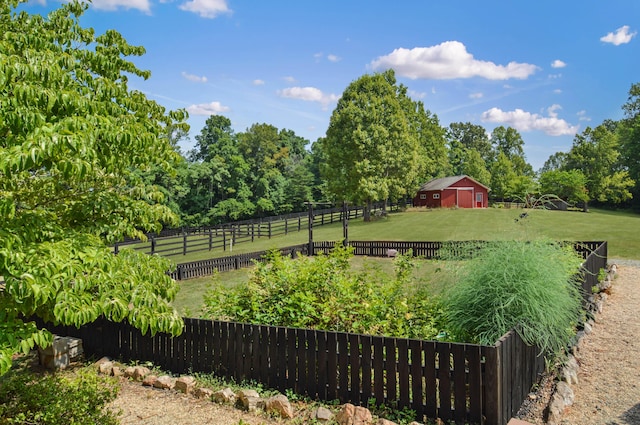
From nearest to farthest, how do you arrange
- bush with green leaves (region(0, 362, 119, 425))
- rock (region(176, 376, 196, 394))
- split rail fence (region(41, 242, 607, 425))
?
bush with green leaves (region(0, 362, 119, 425)) → split rail fence (region(41, 242, 607, 425)) → rock (region(176, 376, 196, 394))

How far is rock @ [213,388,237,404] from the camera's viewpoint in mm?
4848

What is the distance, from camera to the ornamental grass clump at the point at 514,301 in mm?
4801

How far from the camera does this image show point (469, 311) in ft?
17.0

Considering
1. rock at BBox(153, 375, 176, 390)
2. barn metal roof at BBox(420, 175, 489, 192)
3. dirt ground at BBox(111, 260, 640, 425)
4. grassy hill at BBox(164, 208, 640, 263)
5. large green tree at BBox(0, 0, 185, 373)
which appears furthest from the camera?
barn metal roof at BBox(420, 175, 489, 192)

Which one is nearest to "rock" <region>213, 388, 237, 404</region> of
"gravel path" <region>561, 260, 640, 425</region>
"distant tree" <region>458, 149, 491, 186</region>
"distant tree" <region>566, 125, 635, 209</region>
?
"gravel path" <region>561, 260, 640, 425</region>

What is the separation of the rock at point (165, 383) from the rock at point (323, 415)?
2050 millimetres

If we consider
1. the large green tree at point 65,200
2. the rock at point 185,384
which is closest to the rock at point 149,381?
the rock at point 185,384

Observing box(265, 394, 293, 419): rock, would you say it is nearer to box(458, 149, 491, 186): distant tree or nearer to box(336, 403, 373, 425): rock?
box(336, 403, 373, 425): rock

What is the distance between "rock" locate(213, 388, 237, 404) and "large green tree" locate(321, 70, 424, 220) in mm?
29041

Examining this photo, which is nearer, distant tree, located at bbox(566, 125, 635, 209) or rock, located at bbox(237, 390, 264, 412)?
rock, located at bbox(237, 390, 264, 412)

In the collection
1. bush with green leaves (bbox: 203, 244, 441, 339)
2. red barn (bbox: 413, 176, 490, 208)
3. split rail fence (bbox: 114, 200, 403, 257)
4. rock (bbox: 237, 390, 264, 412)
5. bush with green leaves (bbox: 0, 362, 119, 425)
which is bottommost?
split rail fence (bbox: 114, 200, 403, 257)

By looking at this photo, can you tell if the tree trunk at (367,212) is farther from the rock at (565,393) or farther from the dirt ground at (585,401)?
the rock at (565,393)

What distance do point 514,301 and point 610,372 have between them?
2002 millimetres

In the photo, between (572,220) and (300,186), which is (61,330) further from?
(300,186)
